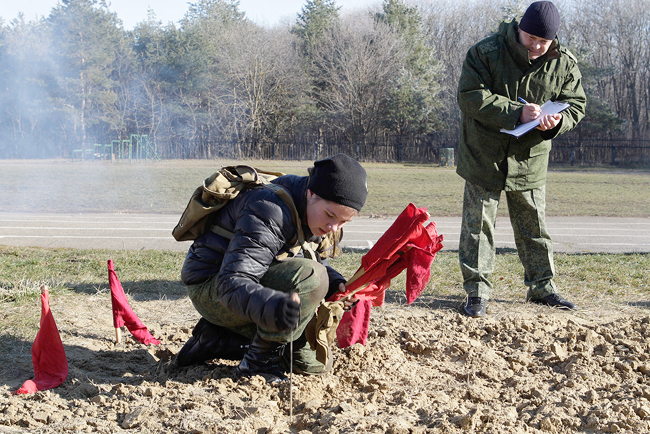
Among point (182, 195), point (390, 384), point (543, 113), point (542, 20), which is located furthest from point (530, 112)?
point (182, 195)

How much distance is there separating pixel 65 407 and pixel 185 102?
107ft

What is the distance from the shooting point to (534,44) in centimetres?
403

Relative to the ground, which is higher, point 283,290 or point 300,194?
point 300,194

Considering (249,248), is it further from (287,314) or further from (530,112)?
(530,112)

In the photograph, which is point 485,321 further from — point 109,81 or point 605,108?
point 605,108

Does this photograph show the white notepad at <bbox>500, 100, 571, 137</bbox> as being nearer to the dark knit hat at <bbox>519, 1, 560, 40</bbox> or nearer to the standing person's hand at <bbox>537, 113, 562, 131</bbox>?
the standing person's hand at <bbox>537, 113, 562, 131</bbox>

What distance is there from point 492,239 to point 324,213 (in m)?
2.13

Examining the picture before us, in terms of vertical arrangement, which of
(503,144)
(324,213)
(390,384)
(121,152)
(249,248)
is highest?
(121,152)

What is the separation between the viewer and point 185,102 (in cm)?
3369

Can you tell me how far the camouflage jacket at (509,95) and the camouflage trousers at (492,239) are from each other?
0.38 feet

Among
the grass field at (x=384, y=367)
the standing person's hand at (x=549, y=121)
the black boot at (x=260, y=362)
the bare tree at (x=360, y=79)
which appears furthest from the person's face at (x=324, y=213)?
the bare tree at (x=360, y=79)

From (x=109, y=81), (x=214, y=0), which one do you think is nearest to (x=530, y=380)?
(x=109, y=81)

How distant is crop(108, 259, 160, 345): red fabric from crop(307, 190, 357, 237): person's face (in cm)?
148

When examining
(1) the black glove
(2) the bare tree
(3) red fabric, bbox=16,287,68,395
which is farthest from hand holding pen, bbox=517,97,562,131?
(2) the bare tree
